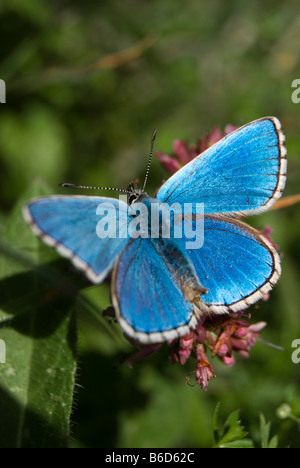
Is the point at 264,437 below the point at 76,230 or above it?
below

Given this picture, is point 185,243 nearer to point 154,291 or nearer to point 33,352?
point 154,291

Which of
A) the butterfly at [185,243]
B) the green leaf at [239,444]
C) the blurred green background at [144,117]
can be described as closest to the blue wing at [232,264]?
the butterfly at [185,243]

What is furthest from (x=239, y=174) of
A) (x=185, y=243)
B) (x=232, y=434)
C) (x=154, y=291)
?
(x=232, y=434)

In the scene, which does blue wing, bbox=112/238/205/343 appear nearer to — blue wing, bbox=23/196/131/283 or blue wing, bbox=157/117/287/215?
blue wing, bbox=23/196/131/283

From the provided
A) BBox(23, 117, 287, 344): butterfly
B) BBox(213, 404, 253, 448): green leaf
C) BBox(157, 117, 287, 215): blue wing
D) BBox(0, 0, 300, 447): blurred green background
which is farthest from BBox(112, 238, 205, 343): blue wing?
BBox(0, 0, 300, 447): blurred green background

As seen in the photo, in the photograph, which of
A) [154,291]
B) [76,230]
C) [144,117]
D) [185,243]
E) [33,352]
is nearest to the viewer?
[76,230]

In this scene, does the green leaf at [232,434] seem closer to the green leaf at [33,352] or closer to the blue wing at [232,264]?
the blue wing at [232,264]
